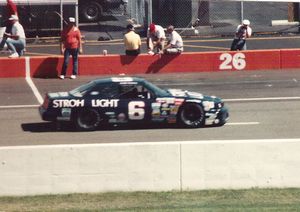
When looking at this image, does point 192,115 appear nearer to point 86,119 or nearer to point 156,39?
point 86,119

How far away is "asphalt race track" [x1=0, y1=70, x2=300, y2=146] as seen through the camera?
16047 mm

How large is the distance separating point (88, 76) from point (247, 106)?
655cm

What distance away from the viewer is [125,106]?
1653 cm

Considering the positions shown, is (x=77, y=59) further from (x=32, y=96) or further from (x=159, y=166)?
(x=159, y=166)

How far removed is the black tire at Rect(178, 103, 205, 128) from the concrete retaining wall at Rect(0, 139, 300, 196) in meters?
5.16

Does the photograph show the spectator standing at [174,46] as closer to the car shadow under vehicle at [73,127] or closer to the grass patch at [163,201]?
the car shadow under vehicle at [73,127]

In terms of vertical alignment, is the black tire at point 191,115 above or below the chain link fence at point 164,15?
below

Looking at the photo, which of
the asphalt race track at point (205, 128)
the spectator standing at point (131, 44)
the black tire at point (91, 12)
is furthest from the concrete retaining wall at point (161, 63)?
the black tire at point (91, 12)

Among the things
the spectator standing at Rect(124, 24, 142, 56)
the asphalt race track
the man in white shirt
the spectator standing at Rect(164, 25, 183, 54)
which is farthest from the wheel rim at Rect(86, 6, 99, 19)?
the asphalt race track

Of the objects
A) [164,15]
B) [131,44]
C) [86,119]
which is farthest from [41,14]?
[86,119]

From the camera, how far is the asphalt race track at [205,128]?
16.0 m

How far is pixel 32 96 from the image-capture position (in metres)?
21.5

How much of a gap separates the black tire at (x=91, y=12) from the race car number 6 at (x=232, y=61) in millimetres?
10704

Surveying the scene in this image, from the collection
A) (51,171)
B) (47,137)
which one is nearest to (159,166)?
(51,171)
